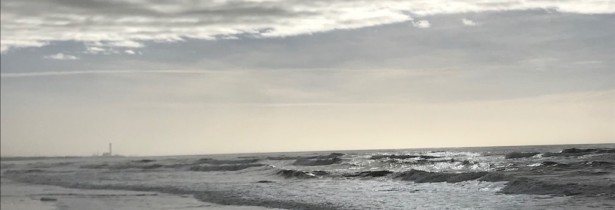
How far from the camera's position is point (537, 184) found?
15.4 m

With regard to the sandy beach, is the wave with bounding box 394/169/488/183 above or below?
above

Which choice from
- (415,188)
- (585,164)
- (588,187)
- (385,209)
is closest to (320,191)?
(415,188)

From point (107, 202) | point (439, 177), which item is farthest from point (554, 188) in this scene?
point (107, 202)

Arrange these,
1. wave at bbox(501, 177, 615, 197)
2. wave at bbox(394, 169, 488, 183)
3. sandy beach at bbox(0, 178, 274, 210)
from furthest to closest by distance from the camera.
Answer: wave at bbox(394, 169, 488, 183)
sandy beach at bbox(0, 178, 274, 210)
wave at bbox(501, 177, 615, 197)

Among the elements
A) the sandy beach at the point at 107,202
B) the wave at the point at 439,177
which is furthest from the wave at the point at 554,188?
the sandy beach at the point at 107,202

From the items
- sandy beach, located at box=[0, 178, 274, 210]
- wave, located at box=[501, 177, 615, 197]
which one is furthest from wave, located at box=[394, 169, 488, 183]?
sandy beach, located at box=[0, 178, 274, 210]

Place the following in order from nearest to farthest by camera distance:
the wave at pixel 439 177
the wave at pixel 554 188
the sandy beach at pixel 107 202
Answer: the wave at pixel 554 188
the sandy beach at pixel 107 202
the wave at pixel 439 177

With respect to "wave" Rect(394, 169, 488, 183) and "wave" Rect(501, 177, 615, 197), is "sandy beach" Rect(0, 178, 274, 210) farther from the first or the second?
"wave" Rect(394, 169, 488, 183)

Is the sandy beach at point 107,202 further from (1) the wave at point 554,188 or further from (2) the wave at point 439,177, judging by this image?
(2) the wave at point 439,177

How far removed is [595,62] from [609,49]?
0.64 metres

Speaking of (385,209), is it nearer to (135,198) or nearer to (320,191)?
(320,191)

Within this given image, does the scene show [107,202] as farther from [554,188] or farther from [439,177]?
[554,188]

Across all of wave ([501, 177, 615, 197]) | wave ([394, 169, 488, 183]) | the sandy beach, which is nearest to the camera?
wave ([501, 177, 615, 197])

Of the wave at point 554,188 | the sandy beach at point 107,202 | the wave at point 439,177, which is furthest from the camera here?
the wave at point 439,177
